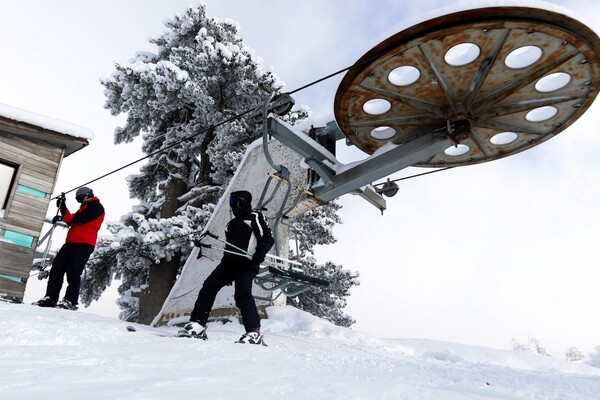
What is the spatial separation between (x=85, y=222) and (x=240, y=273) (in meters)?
2.95

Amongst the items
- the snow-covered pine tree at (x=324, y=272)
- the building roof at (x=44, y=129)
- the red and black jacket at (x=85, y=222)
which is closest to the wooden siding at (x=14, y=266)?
the red and black jacket at (x=85, y=222)

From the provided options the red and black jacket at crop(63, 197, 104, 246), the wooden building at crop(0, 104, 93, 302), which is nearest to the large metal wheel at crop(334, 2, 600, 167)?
the red and black jacket at crop(63, 197, 104, 246)

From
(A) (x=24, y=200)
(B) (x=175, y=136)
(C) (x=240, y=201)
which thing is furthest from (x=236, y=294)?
(B) (x=175, y=136)

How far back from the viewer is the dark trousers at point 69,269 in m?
6.80

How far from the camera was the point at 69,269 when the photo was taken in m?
6.82

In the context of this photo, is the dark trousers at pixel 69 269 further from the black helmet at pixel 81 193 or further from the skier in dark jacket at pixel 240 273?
the skier in dark jacket at pixel 240 273

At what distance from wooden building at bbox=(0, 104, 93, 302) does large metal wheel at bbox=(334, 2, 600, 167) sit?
5.42m

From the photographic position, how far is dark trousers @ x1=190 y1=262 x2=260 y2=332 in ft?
17.5

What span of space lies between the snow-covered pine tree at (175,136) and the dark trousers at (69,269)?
4564mm

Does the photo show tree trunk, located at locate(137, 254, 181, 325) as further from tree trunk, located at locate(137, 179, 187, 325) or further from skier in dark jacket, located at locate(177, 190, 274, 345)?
skier in dark jacket, located at locate(177, 190, 274, 345)

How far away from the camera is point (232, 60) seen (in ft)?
44.6

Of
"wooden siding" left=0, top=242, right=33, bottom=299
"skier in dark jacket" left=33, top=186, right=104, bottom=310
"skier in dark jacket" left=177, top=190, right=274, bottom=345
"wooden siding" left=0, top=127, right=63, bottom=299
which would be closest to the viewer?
"skier in dark jacket" left=177, top=190, right=274, bottom=345

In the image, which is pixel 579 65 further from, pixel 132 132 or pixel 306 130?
pixel 132 132

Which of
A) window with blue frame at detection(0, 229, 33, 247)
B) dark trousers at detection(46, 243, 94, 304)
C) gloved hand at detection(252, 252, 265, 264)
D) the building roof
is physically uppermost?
the building roof
